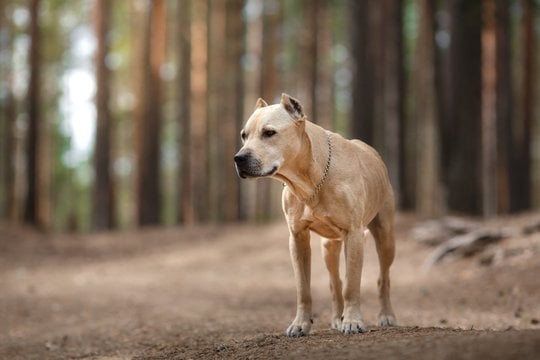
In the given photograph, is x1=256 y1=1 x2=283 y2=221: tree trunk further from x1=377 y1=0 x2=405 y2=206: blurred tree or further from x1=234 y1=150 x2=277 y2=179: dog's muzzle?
x1=234 y1=150 x2=277 y2=179: dog's muzzle

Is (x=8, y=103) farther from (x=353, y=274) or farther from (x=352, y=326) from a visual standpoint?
(x=352, y=326)

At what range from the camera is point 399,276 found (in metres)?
12.1

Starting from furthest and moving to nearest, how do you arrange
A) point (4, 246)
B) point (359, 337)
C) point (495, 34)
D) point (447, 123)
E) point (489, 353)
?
point (495, 34) → point (4, 246) → point (447, 123) → point (359, 337) → point (489, 353)

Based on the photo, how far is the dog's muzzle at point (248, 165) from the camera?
5.23 m

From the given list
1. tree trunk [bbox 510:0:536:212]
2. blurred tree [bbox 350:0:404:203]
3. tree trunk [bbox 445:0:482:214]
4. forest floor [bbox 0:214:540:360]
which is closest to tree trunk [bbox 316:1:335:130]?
tree trunk [bbox 510:0:536:212]

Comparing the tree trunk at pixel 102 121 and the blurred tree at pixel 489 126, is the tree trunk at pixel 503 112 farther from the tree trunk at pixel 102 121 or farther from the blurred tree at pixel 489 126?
the tree trunk at pixel 102 121

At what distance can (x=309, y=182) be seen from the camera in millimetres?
5648

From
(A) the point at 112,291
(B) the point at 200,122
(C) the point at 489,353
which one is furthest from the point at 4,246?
(C) the point at 489,353

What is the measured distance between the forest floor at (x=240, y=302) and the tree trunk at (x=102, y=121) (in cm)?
461

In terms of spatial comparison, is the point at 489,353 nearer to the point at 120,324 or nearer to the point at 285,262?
the point at 120,324

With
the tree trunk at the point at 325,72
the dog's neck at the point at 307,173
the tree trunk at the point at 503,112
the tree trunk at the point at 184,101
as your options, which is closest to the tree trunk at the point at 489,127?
the tree trunk at the point at 503,112

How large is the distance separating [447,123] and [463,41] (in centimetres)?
222

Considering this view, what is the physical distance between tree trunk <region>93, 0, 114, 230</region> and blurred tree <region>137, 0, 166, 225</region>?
149 centimetres

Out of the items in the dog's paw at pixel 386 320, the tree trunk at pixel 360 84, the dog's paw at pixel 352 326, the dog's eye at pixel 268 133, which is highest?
the tree trunk at pixel 360 84
